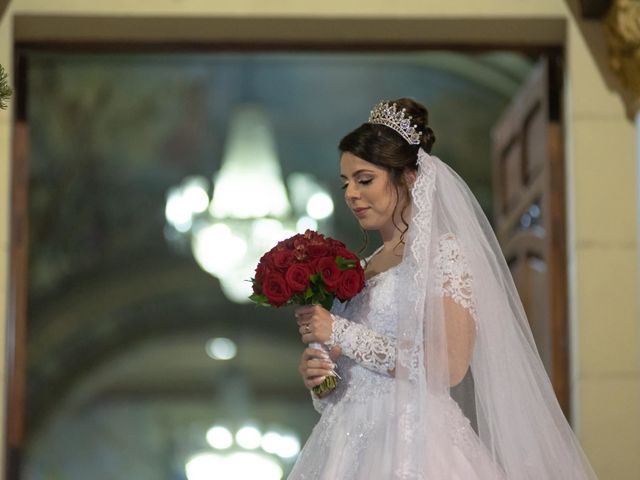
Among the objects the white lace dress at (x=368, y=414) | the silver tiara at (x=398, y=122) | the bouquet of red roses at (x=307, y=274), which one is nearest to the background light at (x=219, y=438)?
the white lace dress at (x=368, y=414)

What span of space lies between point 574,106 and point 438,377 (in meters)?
2.92

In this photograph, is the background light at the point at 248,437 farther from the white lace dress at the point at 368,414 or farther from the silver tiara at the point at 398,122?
the silver tiara at the point at 398,122

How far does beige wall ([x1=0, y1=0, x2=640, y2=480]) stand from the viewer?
21.3ft

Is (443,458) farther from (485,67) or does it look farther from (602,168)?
(485,67)

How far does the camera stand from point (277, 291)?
4273 millimetres

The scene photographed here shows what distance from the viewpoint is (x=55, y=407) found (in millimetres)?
17172

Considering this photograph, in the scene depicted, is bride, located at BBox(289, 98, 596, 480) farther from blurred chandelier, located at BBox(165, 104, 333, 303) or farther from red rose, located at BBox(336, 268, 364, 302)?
blurred chandelier, located at BBox(165, 104, 333, 303)

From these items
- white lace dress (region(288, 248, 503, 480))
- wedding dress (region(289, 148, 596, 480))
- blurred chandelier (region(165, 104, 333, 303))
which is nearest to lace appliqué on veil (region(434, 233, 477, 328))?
wedding dress (region(289, 148, 596, 480))

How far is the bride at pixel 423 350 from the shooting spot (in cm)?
428

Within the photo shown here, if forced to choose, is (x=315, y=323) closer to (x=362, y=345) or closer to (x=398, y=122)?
(x=362, y=345)

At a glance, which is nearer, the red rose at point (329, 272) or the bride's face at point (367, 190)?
the red rose at point (329, 272)

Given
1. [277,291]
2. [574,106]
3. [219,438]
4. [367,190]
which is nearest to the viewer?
[277,291]

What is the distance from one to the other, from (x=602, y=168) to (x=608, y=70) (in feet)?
1.71

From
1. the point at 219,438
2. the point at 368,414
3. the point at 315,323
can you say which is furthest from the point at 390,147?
the point at 219,438
